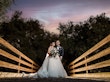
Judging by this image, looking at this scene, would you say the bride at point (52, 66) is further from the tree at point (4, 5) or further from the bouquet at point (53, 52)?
the tree at point (4, 5)

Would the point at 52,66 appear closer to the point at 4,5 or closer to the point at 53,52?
the point at 53,52

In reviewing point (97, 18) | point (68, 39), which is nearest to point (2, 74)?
point (97, 18)

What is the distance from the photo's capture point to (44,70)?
17.3 m

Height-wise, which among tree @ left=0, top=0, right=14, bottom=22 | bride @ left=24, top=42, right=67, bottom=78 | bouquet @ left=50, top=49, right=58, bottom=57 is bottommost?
bride @ left=24, top=42, right=67, bottom=78

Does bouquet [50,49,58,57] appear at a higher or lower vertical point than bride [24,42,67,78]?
higher

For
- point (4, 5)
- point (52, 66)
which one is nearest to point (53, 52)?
point (52, 66)

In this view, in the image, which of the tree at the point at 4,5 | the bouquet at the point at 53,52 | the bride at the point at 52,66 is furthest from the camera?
the bride at the point at 52,66

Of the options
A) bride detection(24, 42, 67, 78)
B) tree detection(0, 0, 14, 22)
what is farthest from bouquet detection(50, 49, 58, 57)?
tree detection(0, 0, 14, 22)

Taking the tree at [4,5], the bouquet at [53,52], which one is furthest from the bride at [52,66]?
the tree at [4,5]

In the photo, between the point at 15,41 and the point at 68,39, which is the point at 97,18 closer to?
the point at 68,39

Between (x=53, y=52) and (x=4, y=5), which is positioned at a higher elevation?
(x=4, y=5)

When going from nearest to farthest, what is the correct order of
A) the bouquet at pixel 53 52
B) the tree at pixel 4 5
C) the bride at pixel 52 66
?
the tree at pixel 4 5 < the bouquet at pixel 53 52 < the bride at pixel 52 66

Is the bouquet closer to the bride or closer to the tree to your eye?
the bride

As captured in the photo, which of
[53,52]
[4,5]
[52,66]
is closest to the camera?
[4,5]
